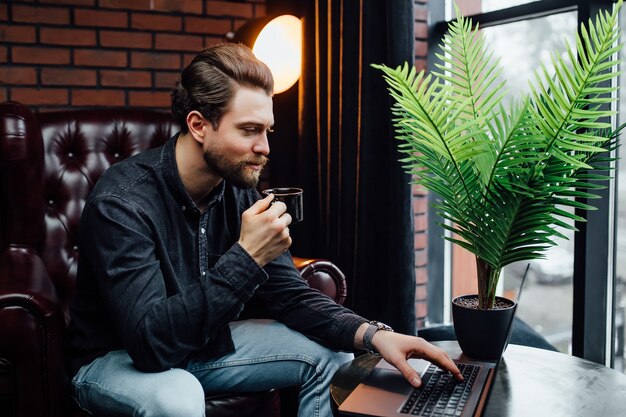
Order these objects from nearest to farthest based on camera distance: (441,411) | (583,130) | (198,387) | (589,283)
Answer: (441,411) < (198,387) < (583,130) < (589,283)

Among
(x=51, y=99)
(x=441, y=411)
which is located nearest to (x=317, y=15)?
(x=51, y=99)

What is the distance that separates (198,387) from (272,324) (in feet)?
1.05

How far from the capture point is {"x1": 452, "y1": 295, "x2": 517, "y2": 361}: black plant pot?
1345 mm

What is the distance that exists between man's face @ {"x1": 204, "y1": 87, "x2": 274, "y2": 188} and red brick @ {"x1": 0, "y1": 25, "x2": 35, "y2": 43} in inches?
51.7

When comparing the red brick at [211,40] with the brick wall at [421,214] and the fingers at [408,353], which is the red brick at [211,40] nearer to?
the brick wall at [421,214]

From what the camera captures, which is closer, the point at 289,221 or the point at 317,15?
the point at 289,221

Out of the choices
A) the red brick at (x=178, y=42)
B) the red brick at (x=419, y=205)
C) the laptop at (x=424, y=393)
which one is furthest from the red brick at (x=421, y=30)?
the laptop at (x=424, y=393)

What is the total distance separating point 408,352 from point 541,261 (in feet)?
3.75

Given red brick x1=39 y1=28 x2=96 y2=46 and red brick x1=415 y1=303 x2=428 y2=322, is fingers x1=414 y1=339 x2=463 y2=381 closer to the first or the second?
red brick x1=415 y1=303 x2=428 y2=322

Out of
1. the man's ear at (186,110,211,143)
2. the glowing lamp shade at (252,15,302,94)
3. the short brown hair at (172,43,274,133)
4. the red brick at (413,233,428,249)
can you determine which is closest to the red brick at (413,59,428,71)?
the glowing lamp shade at (252,15,302,94)

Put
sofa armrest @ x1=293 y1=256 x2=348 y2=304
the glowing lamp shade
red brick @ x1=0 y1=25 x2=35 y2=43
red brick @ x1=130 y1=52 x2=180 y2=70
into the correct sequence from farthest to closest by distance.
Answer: red brick @ x1=130 y1=52 x2=180 y2=70 < red brick @ x1=0 y1=25 x2=35 y2=43 < the glowing lamp shade < sofa armrest @ x1=293 y1=256 x2=348 y2=304

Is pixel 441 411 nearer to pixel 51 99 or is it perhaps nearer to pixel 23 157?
pixel 23 157

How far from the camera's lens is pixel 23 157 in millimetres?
1913

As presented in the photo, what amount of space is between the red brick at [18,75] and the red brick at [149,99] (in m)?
0.36
